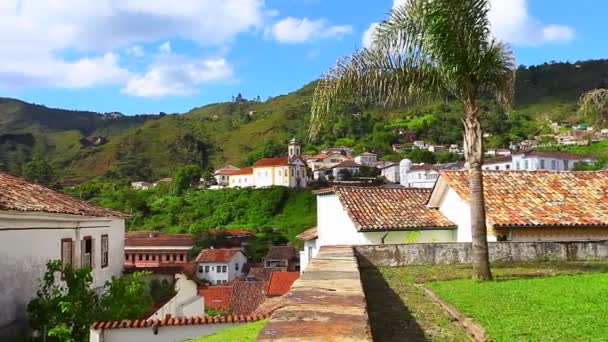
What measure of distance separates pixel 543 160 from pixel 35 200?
228 feet

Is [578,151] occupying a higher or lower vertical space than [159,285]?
higher

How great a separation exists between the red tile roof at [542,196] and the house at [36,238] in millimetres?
10461

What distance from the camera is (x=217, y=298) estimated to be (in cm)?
3794

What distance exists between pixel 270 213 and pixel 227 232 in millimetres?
13765

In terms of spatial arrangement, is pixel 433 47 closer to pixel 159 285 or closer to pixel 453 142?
pixel 159 285

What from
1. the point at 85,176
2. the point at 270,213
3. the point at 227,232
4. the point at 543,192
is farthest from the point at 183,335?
the point at 85,176

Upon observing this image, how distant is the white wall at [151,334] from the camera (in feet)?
37.4

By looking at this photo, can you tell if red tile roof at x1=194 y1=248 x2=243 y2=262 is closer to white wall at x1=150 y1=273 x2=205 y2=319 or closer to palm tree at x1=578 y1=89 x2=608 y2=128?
white wall at x1=150 y1=273 x2=205 y2=319

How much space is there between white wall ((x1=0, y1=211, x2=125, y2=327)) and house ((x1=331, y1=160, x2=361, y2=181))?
2993 inches

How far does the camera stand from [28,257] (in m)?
12.3

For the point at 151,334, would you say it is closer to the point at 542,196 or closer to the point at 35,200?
the point at 35,200

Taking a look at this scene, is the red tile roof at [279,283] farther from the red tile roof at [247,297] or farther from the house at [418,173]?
the house at [418,173]

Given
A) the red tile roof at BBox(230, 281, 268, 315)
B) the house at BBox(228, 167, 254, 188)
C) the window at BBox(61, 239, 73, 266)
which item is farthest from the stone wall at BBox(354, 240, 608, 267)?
the house at BBox(228, 167, 254, 188)

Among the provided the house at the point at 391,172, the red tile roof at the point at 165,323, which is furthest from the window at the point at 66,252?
the house at the point at 391,172
